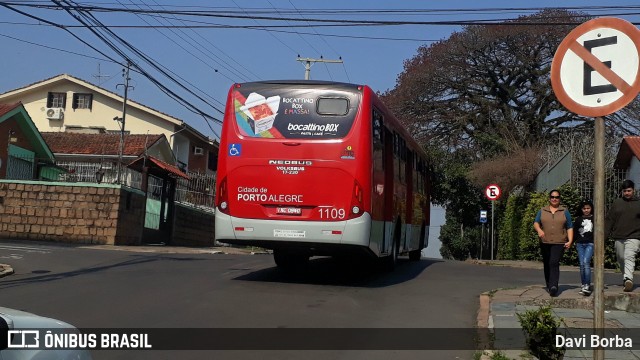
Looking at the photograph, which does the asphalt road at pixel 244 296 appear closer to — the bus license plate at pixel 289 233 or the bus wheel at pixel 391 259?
the bus wheel at pixel 391 259

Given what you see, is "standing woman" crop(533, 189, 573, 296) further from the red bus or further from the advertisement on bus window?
the advertisement on bus window

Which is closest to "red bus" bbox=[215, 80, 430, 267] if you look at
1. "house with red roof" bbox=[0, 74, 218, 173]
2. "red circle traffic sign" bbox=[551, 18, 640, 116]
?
"red circle traffic sign" bbox=[551, 18, 640, 116]

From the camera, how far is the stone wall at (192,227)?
2684 centimetres

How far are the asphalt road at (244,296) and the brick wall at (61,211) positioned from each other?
20.3ft

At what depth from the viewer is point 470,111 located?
37.2 meters

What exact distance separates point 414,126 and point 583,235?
27690mm

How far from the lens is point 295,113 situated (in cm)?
1111

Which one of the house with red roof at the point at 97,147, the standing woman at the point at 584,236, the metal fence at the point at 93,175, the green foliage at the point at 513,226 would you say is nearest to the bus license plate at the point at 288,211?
the standing woman at the point at 584,236

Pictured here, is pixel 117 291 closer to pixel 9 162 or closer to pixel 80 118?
pixel 9 162

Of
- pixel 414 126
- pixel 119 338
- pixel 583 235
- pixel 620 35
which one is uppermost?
pixel 414 126

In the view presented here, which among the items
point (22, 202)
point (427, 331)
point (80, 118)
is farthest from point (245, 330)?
point (80, 118)

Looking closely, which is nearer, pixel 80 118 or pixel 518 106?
pixel 518 106

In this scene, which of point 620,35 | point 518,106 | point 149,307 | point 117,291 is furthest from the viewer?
point 518,106

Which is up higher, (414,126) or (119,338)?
(414,126)
